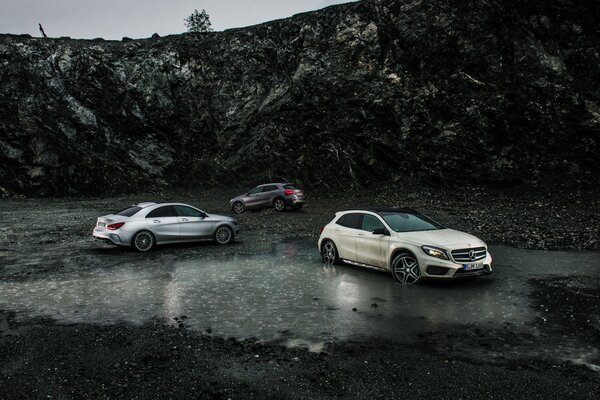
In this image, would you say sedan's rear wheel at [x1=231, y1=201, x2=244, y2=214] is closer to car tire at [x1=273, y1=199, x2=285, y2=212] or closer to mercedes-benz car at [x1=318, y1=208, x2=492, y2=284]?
car tire at [x1=273, y1=199, x2=285, y2=212]

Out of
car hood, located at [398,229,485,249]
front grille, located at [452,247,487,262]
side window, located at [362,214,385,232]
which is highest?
side window, located at [362,214,385,232]

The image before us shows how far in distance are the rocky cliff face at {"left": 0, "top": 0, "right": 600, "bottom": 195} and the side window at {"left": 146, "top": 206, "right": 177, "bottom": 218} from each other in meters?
19.1

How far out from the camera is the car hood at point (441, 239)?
384 inches

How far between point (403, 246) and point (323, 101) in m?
26.9

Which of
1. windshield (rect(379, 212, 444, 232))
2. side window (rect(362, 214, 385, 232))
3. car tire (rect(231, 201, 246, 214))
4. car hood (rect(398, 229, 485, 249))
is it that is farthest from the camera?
car tire (rect(231, 201, 246, 214))

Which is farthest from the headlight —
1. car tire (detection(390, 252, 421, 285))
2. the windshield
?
the windshield

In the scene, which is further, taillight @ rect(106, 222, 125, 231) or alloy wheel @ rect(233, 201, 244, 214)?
alloy wheel @ rect(233, 201, 244, 214)

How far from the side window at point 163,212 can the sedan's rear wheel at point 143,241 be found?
0.58m

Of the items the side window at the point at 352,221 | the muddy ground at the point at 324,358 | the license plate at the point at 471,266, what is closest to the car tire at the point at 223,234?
the side window at the point at 352,221

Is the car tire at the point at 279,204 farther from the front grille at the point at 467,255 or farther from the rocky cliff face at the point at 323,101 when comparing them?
the front grille at the point at 467,255

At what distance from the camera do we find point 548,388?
5.00 metres

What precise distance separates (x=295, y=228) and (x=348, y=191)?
13643 millimetres

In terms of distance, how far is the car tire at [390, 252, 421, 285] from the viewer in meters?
9.88

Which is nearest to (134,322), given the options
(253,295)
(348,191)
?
(253,295)
